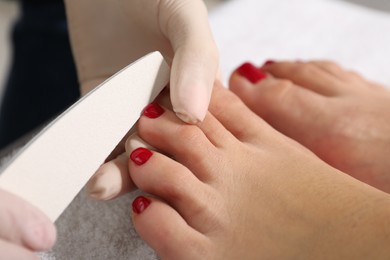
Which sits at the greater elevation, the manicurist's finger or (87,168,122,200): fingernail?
the manicurist's finger

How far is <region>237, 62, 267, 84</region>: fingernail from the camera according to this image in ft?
3.15

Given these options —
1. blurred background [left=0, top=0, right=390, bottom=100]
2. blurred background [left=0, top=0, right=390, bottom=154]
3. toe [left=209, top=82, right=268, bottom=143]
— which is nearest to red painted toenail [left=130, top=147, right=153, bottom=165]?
toe [left=209, top=82, right=268, bottom=143]

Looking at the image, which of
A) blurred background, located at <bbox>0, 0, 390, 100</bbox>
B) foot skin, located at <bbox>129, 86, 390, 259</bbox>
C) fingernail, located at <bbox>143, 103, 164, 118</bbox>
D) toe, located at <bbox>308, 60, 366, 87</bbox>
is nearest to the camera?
foot skin, located at <bbox>129, 86, 390, 259</bbox>

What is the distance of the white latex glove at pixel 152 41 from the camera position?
697 mm

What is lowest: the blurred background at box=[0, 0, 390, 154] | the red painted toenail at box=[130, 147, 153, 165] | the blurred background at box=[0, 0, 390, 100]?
the blurred background at box=[0, 0, 390, 100]

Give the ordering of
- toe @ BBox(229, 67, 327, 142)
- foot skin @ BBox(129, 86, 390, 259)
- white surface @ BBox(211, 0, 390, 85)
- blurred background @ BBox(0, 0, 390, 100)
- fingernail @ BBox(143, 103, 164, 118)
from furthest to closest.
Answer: blurred background @ BBox(0, 0, 390, 100) → white surface @ BBox(211, 0, 390, 85) → toe @ BBox(229, 67, 327, 142) → fingernail @ BBox(143, 103, 164, 118) → foot skin @ BBox(129, 86, 390, 259)

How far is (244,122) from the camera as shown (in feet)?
2.64

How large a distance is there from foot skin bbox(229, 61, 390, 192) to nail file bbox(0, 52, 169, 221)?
0.90 feet

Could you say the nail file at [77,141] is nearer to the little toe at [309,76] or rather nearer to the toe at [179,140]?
the toe at [179,140]

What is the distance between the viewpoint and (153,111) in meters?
0.74

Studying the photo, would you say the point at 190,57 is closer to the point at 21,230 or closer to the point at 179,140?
the point at 179,140

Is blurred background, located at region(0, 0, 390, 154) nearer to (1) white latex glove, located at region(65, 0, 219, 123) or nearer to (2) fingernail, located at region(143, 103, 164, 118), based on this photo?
(1) white latex glove, located at region(65, 0, 219, 123)

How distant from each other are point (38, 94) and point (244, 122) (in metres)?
0.91

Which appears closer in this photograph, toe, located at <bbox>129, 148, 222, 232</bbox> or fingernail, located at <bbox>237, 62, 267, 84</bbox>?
toe, located at <bbox>129, 148, 222, 232</bbox>
